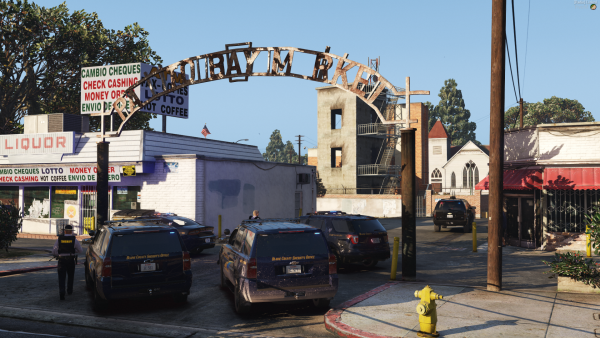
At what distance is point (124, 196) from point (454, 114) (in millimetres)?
106095

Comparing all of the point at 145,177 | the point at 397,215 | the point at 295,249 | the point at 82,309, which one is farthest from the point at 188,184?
the point at 397,215

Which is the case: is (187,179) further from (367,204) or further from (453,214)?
(367,204)

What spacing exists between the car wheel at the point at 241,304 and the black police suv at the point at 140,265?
1.29 meters

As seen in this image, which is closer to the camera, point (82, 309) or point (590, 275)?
point (82, 309)

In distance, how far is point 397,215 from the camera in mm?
50031

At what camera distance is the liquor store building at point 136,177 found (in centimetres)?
2528

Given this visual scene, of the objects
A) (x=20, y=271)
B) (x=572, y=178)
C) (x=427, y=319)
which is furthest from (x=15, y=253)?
(x=572, y=178)

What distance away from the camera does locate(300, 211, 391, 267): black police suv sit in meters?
15.3

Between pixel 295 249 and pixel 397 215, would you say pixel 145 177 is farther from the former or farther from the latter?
pixel 397 215

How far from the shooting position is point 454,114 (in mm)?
121688

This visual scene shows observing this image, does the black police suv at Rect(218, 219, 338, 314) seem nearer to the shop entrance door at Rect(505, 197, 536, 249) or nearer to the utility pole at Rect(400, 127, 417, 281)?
the utility pole at Rect(400, 127, 417, 281)

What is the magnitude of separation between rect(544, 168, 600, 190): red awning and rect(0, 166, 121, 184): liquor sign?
20.0 meters

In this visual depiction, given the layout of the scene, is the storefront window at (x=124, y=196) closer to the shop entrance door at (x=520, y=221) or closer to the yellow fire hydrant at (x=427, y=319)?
the shop entrance door at (x=520, y=221)

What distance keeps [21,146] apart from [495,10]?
88.0 ft
